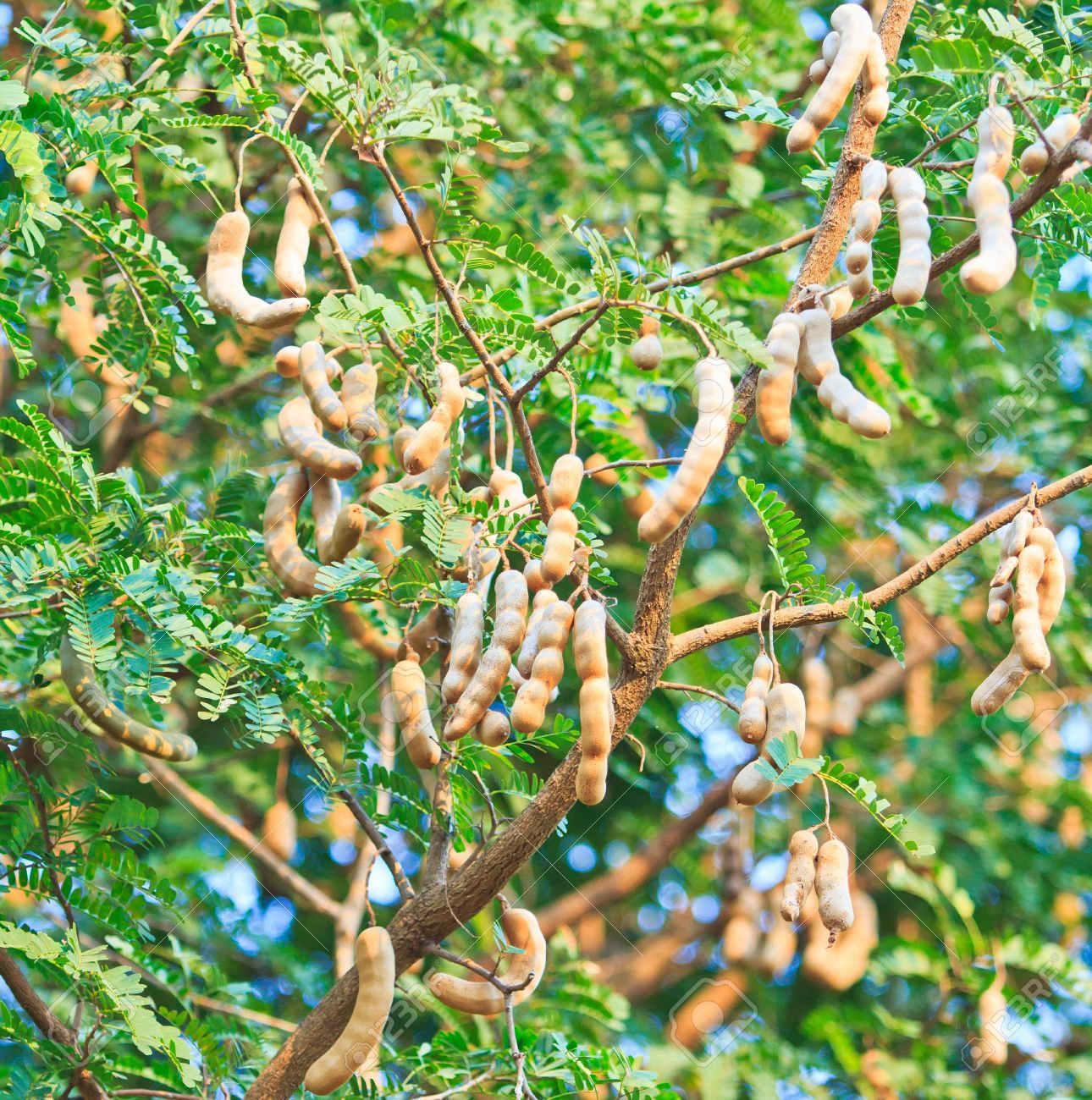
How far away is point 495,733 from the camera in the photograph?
1.78m

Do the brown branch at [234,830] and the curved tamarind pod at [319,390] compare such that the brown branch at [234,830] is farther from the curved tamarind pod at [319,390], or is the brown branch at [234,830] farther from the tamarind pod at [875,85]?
the tamarind pod at [875,85]

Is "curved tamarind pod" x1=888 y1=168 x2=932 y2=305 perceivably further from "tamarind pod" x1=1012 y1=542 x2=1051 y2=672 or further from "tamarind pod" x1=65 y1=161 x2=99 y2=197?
"tamarind pod" x1=65 y1=161 x2=99 y2=197

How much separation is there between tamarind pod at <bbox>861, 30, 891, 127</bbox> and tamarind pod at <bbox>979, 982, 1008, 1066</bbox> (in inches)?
111

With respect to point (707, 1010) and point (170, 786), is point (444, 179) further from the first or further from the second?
point (707, 1010)

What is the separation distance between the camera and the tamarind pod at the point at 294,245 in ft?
6.72

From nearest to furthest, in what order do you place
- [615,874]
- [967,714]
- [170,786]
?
1. [170,786]
2. [615,874]
3. [967,714]

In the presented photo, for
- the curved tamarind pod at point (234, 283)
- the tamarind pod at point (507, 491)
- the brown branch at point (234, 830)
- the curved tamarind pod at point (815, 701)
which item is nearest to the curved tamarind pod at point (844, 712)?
the curved tamarind pod at point (815, 701)

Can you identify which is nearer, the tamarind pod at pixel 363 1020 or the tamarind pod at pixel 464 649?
the tamarind pod at pixel 464 649

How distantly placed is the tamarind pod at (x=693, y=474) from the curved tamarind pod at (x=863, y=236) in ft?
0.94

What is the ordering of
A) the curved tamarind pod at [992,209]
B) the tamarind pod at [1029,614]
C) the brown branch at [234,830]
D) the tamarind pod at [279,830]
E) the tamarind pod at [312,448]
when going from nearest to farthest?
the curved tamarind pod at [992,209]
the tamarind pod at [1029,614]
the tamarind pod at [312,448]
the brown branch at [234,830]
the tamarind pod at [279,830]

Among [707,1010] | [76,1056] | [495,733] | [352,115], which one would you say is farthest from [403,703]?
[707,1010]

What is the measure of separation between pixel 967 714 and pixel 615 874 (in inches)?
60.3

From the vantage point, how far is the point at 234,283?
6.79 ft

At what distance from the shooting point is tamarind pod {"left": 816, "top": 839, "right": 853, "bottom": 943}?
1691 millimetres
